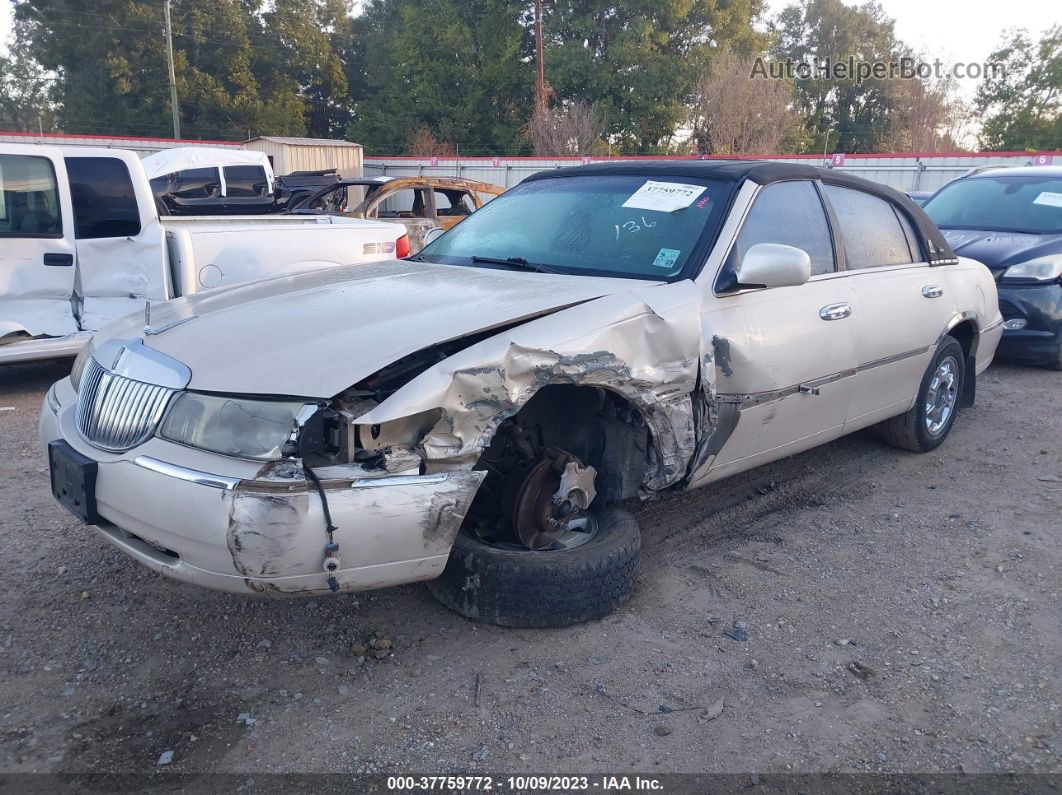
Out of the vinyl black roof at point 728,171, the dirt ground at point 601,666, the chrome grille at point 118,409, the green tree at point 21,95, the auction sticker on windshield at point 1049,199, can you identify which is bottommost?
the dirt ground at point 601,666

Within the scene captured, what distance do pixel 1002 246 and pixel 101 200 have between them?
24.7ft

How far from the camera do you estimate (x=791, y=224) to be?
13.1ft

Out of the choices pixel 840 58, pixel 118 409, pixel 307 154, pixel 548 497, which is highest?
pixel 840 58

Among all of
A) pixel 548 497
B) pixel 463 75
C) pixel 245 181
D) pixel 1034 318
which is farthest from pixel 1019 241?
pixel 463 75

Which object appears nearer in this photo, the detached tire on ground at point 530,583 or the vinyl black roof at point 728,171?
the detached tire on ground at point 530,583

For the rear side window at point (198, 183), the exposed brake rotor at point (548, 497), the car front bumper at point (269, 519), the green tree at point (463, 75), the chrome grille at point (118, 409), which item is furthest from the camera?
the green tree at point (463, 75)

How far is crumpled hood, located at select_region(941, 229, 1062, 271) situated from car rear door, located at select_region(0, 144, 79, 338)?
720 centimetres

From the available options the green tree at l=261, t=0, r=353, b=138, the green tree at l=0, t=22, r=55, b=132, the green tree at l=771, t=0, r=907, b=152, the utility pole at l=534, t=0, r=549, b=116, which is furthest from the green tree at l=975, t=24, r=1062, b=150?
the green tree at l=0, t=22, r=55, b=132

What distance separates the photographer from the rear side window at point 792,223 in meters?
3.74

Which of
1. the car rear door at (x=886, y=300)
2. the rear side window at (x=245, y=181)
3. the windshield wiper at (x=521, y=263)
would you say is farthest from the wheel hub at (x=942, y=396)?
the rear side window at (x=245, y=181)

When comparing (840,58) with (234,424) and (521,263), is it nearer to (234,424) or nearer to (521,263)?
(521,263)

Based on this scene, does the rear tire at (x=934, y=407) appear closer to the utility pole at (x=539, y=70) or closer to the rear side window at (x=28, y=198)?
the rear side window at (x=28, y=198)

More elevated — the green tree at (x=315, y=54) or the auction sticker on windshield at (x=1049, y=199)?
the green tree at (x=315, y=54)

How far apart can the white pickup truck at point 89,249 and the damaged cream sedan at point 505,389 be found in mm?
2828
